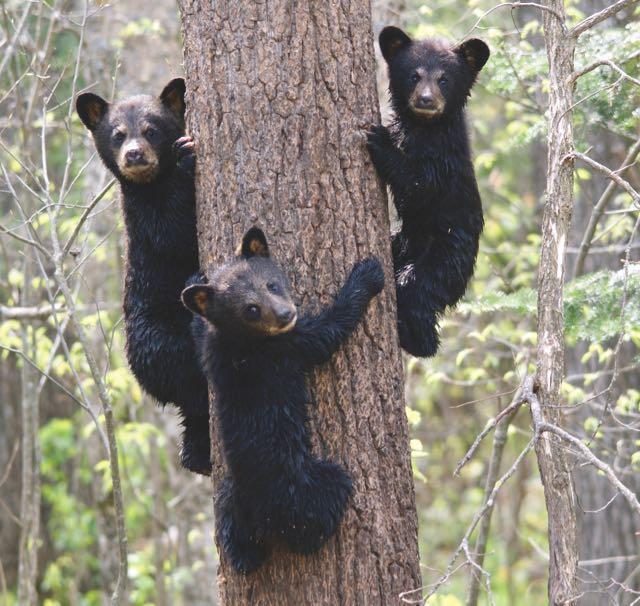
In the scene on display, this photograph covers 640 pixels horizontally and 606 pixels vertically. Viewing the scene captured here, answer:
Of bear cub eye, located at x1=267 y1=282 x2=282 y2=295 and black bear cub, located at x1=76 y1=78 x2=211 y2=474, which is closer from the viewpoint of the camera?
bear cub eye, located at x1=267 y1=282 x2=282 y2=295

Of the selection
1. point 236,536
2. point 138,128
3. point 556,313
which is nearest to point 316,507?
point 236,536

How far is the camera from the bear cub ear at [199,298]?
4457 millimetres

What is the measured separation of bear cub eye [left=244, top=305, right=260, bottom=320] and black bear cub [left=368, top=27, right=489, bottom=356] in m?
1.28

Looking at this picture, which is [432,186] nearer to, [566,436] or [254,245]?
[254,245]

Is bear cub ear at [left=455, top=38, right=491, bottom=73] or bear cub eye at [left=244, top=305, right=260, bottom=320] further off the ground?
bear cub ear at [left=455, top=38, right=491, bottom=73]

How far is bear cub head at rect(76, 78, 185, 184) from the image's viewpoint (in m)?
5.57

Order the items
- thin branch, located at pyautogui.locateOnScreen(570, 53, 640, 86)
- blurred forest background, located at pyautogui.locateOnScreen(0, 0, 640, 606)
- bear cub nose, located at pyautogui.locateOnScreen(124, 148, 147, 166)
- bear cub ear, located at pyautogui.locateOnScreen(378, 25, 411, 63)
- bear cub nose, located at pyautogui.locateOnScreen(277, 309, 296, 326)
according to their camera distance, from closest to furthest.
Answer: thin branch, located at pyautogui.locateOnScreen(570, 53, 640, 86) → bear cub nose, located at pyautogui.locateOnScreen(277, 309, 296, 326) → bear cub nose, located at pyautogui.locateOnScreen(124, 148, 147, 166) → bear cub ear, located at pyautogui.locateOnScreen(378, 25, 411, 63) → blurred forest background, located at pyautogui.locateOnScreen(0, 0, 640, 606)

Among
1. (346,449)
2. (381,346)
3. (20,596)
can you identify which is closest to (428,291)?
(381,346)

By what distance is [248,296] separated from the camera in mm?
4426

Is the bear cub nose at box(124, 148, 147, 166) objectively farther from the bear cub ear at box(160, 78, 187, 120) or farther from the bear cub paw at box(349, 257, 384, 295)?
the bear cub paw at box(349, 257, 384, 295)

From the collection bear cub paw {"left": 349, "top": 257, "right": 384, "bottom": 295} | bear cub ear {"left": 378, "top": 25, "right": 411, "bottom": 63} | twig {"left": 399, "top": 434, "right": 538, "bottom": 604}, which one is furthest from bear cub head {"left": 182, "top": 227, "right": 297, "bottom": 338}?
bear cub ear {"left": 378, "top": 25, "right": 411, "bottom": 63}

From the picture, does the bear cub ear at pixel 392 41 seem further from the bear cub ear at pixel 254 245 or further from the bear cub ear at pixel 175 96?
the bear cub ear at pixel 254 245

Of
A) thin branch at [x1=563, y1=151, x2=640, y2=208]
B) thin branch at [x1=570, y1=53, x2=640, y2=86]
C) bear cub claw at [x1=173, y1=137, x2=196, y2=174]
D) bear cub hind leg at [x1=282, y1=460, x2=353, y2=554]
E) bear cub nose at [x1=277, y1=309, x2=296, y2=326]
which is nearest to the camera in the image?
thin branch at [x1=563, y1=151, x2=640, y2=208]

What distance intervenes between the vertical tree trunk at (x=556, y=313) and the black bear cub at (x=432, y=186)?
1157 millimetres
